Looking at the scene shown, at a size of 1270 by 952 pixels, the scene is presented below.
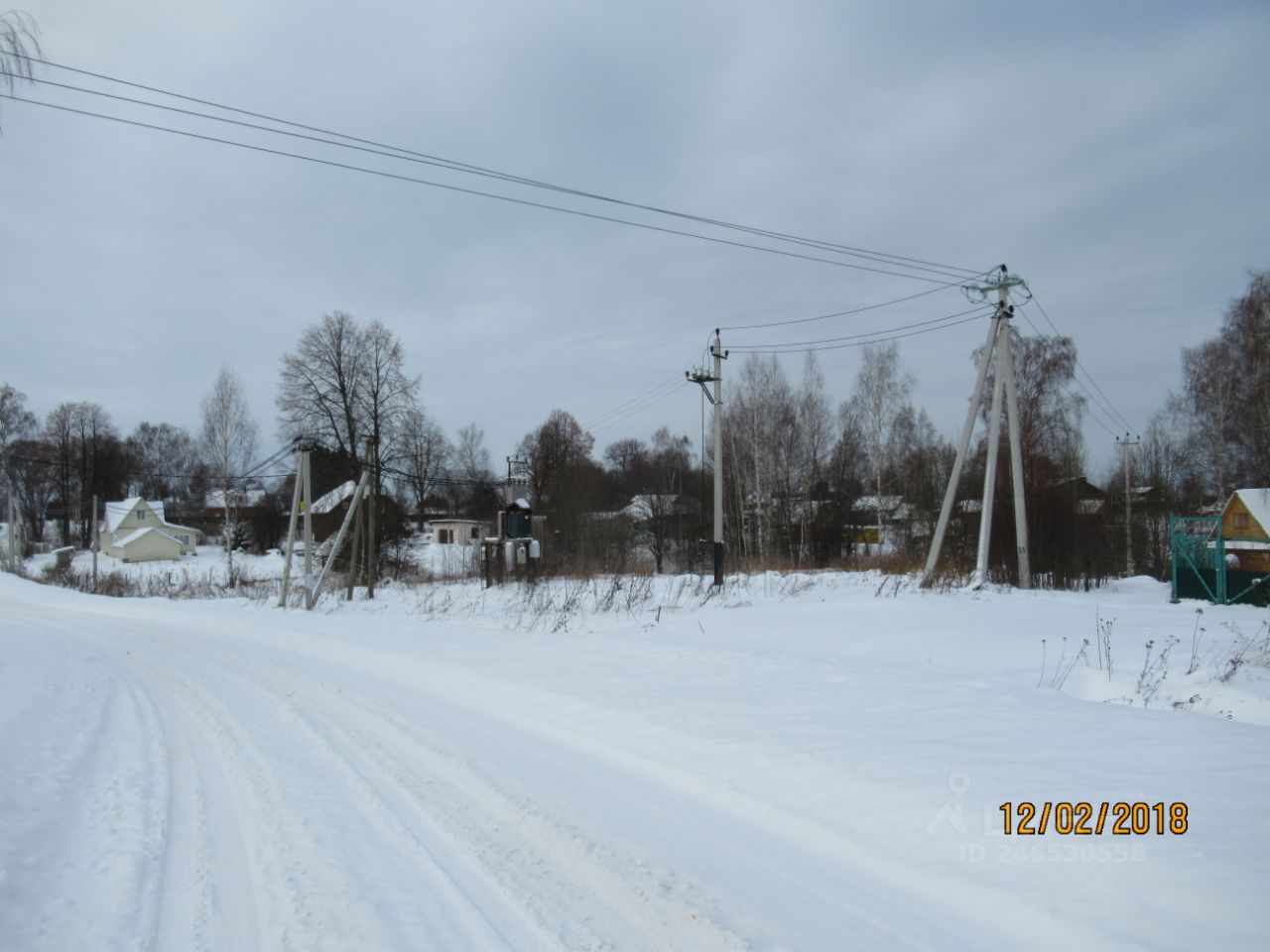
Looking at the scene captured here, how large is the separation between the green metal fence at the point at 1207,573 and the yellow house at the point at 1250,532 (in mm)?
563

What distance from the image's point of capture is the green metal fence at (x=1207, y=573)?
18219 mm

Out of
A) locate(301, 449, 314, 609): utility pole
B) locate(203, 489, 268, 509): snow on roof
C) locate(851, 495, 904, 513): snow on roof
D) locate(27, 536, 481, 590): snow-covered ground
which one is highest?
locate(203, 489, 268, 509): snow on roof

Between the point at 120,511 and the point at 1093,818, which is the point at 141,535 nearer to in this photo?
the point at 120,511

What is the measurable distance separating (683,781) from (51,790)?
4332mm

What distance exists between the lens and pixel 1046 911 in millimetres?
3621

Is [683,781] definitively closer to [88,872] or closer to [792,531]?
[88,872]

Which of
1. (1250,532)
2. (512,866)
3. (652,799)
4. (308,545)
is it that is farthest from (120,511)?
(512,866)

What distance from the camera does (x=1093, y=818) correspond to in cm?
436

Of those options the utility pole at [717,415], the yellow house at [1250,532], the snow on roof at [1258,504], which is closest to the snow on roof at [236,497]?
the utility pole at [717,415]

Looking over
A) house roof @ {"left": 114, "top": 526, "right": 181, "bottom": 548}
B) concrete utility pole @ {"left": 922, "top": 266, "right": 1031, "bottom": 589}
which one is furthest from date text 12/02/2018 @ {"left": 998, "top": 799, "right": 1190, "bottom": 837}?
house roof @ {"left": 114, "top": 526, "right": 181, "bottom": 548}

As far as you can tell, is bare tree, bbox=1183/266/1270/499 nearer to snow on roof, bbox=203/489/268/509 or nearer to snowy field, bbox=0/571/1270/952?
snowy field, bbox=0/571/1270/952

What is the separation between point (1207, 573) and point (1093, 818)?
19.1m

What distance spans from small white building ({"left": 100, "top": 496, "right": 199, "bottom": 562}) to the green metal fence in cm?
7058

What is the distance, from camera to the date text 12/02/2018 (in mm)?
4180
